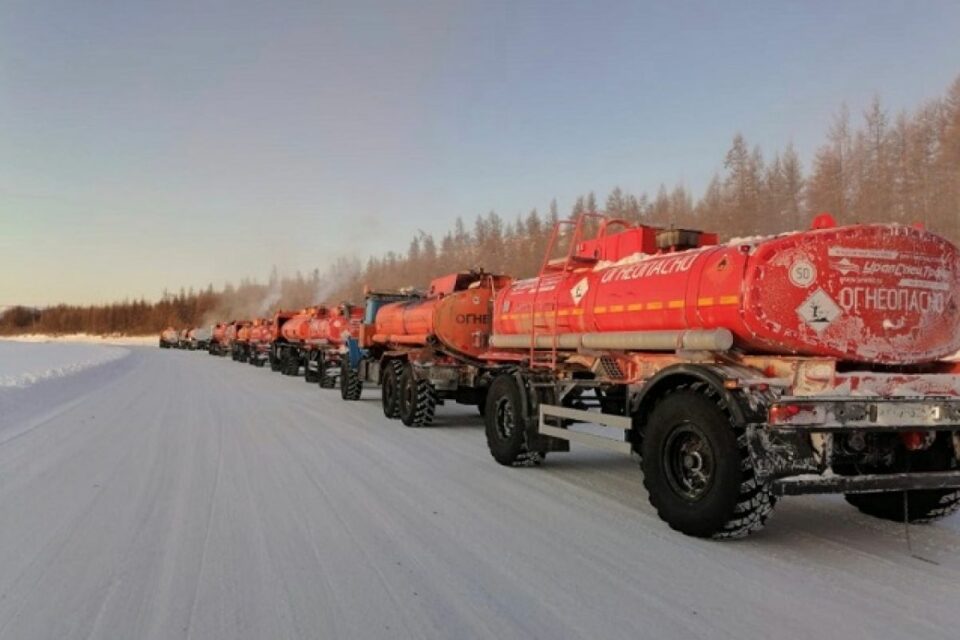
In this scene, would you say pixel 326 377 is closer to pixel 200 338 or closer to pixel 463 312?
pixel 463 312

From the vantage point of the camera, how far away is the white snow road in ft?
11.8

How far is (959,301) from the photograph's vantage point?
17.7 ft

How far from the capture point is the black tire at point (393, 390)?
13.3 m

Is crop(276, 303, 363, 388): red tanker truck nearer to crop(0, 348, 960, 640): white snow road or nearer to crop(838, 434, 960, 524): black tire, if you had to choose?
crop(0, 348, 960, 640): white snow road

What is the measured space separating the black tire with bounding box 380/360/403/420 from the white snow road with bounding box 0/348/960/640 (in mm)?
4864

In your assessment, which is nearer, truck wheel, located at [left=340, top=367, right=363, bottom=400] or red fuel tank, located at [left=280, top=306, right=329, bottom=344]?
truck wheel, located at [left=340, top=367, right=363, bottom=400]

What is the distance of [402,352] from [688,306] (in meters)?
8.33

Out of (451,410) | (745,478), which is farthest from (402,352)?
(745,478)

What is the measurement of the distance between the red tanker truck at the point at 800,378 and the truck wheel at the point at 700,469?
1 cm

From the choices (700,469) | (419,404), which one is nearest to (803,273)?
(700,469)

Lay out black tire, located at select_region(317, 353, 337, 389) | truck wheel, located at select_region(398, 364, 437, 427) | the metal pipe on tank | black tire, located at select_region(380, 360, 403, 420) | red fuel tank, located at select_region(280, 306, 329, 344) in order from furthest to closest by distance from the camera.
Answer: red fuel tank, located at select_region(280, 306, 329, 344) → black tire, located at select_region(317, 353, 337, 389) → black tire, located at select_region(380, 360, 403, 420) → truck wheel, located at select_region(398, 364, 437, 427) → the metal pipe on tank

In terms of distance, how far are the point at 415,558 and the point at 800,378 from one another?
2993mm

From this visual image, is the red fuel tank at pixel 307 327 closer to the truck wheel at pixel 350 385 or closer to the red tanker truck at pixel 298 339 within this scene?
the red tanker truck at pixel 298 339

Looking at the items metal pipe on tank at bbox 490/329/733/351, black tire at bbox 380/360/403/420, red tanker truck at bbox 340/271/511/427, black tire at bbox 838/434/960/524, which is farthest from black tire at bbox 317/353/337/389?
black tire at bbox 838/434/960/524
